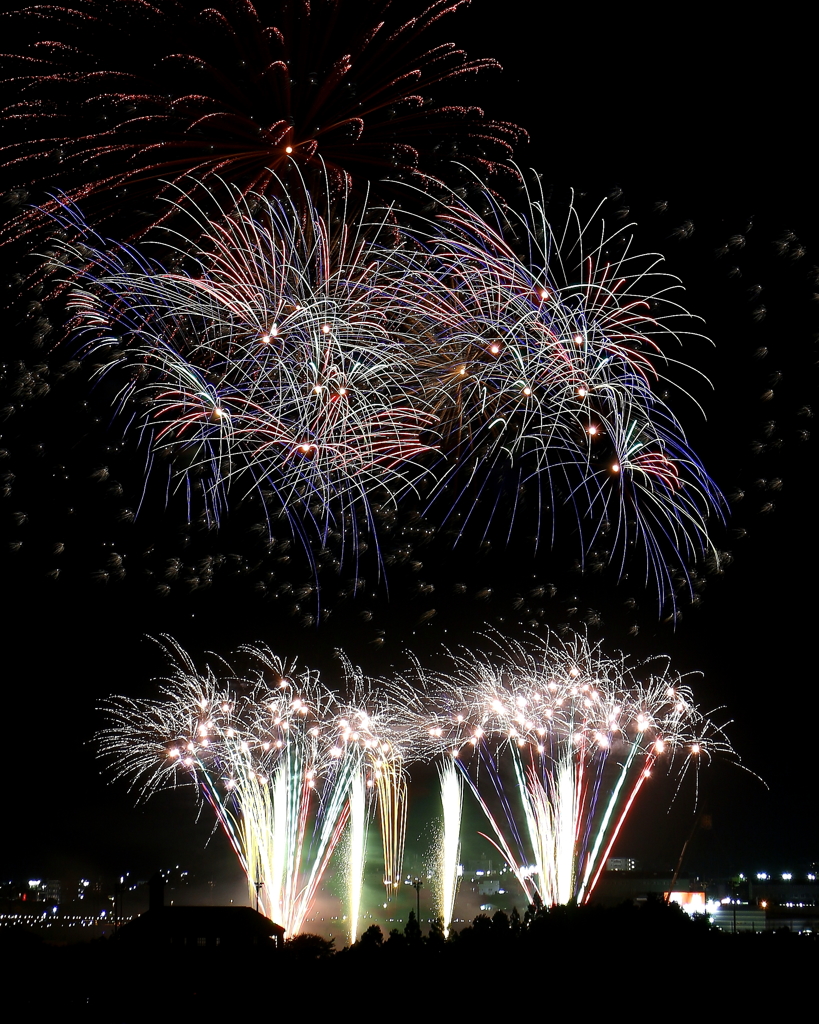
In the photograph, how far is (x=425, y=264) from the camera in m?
21.7

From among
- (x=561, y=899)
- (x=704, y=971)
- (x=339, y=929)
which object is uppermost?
(x=704, y=971)

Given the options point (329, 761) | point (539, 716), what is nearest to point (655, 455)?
point (539, 716)

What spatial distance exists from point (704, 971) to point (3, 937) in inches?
786

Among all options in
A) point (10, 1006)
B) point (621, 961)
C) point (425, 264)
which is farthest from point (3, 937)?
point (425, 264)

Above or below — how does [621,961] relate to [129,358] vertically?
below

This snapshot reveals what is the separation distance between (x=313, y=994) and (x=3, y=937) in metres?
13.5

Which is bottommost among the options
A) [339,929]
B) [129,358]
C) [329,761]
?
[339,929]

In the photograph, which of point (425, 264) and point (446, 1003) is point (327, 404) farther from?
point (446, 1003)

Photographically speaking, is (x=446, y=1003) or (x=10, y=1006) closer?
(x=446, y=1003)

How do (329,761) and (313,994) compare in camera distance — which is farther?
(329,761)

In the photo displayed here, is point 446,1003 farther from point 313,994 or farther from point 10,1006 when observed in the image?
point 10,1006

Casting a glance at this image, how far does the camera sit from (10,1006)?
65.1ft

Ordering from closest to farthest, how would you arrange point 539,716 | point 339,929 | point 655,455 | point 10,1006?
point 10,1006, point 655,455, point 539,716, point 339,929

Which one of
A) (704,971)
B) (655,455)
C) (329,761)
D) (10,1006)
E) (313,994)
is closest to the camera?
(704,971)
